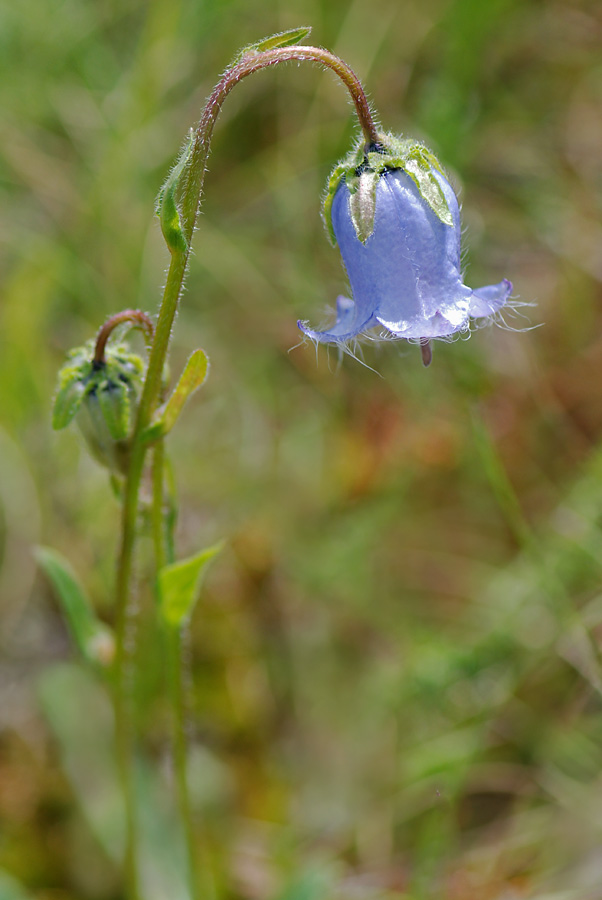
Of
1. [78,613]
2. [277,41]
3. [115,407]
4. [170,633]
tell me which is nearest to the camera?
[277,41]

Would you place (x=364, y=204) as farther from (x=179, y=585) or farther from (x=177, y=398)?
(x=179, y=585)

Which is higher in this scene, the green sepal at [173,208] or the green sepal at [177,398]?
the green sepal at [173,208]

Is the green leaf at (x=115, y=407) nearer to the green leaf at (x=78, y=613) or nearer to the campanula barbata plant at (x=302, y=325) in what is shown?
the campanula barbata plant at (x=302, y=325)

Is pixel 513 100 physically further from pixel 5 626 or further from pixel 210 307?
pixel 5 626

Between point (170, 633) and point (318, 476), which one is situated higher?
point (318, 476)

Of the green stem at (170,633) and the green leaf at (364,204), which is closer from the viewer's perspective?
Result: the green leaf at (364,204)

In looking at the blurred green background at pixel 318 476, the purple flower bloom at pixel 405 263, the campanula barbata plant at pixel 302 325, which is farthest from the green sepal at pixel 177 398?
the blurred green background at pixel 318 476

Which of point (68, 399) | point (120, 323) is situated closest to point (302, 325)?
point (120, 323)
